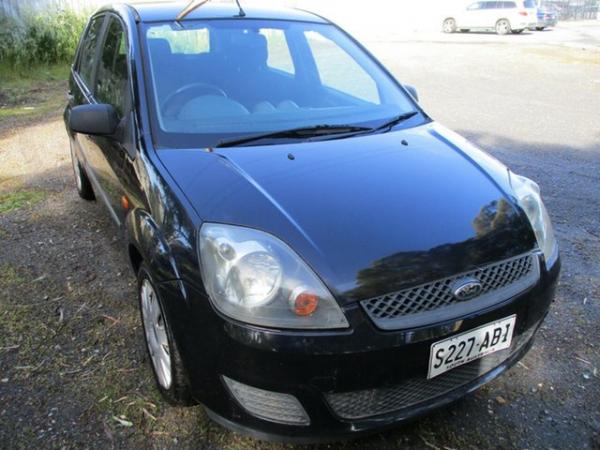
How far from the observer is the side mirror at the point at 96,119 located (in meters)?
2.59

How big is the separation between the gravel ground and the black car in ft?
0.86

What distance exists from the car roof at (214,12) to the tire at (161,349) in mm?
1556

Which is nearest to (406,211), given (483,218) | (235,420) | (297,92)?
(483,218)

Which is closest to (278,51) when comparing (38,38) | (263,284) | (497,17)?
(263,284)

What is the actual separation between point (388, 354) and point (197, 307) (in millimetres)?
634

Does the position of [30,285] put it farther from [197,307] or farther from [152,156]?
[197,307]

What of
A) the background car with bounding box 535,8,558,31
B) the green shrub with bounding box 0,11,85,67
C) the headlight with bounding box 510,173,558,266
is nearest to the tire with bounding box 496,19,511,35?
the background car with bounding box 535,8,558,31

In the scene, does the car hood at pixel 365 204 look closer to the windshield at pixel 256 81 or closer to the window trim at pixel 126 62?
the windshield at pixel 256 81

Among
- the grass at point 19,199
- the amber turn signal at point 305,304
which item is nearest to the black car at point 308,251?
the amber turn signal at point 305,304

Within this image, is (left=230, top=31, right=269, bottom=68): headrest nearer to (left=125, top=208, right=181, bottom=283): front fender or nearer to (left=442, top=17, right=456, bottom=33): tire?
(left=125, top=208, right=181, bottom=283): front fender

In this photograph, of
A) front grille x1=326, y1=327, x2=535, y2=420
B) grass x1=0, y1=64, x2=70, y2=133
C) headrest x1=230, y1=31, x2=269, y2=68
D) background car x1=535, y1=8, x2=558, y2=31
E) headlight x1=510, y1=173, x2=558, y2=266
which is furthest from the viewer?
background car x1=535, y1=8, x2=558, y2=31

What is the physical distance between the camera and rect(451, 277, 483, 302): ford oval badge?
1.81 metres

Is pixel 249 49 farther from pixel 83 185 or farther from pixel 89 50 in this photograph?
pixel 83 185

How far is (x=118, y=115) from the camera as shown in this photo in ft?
8.95
